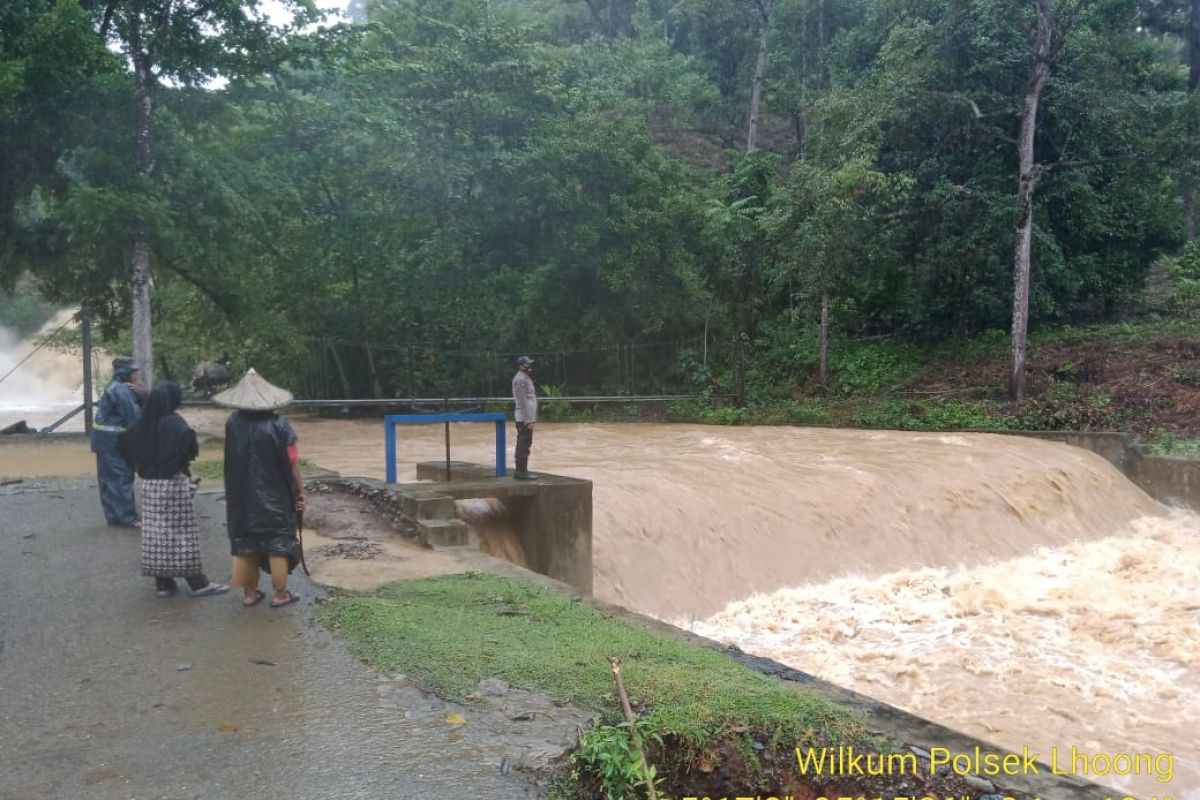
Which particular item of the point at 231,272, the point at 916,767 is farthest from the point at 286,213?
the point at 916,767

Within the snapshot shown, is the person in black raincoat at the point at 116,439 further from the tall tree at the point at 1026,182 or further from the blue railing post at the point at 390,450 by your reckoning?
the tall tree at the point at 1026,182

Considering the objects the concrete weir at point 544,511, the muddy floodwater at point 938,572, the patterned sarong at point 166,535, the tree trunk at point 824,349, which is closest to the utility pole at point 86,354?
the muddy floodwater at point 938,572

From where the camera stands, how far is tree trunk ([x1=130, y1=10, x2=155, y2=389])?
52.8 feet

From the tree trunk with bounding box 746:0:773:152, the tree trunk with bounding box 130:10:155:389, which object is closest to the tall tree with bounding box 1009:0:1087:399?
the tree trunk with bounding box 746:0:773:152

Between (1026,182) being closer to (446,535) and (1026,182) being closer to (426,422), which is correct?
(426,422)

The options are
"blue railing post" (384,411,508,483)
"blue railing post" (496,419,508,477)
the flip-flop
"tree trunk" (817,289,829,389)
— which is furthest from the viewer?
"tree trunk" (817,289,829,389)

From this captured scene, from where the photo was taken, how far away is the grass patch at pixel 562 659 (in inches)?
170

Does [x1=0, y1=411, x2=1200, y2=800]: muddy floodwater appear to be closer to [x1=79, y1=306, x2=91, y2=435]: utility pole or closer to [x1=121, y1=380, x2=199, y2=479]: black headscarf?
[x1=121, y1=380, x2=199, y2=479]: black headscarf

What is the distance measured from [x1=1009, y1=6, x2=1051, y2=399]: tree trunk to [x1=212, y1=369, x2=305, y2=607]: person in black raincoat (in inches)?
686

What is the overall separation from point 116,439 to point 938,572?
32.6ft

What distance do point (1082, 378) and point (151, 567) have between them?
1922cm

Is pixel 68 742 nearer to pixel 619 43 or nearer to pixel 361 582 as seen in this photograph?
pixel 361 582

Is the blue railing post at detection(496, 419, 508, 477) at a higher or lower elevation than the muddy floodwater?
higher

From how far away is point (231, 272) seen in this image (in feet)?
58.1
